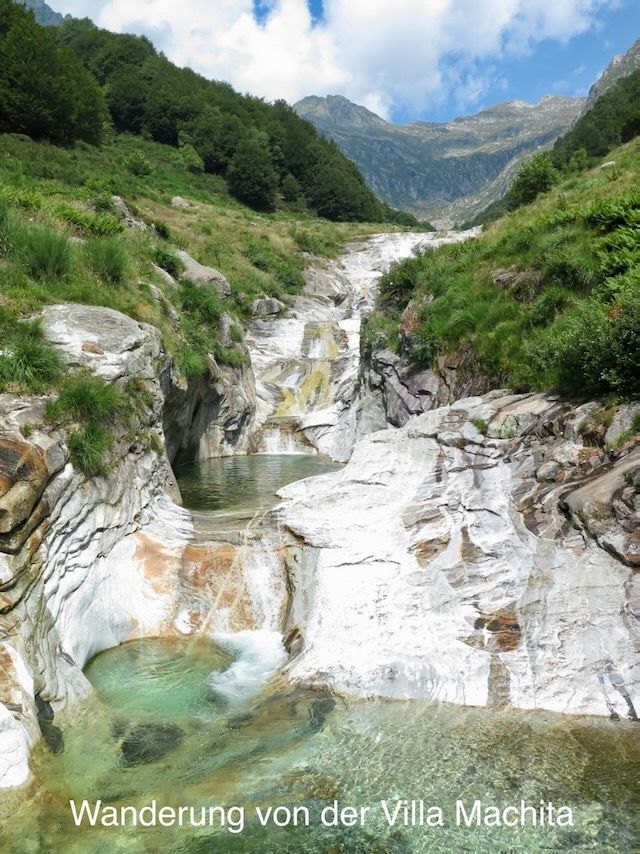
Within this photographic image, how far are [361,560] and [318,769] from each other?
331cm

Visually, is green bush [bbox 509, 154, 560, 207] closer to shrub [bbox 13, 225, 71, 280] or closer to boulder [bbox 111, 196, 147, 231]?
boulder [bbox 111, 196, 147, 231]

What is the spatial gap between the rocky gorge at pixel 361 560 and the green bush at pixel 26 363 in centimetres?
34

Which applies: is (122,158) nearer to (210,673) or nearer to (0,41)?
(0,41)

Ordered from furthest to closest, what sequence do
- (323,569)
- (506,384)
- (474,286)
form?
(474,286)
(506,384)
(323,569)

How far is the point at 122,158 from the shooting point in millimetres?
51938

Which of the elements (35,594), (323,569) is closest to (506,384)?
(323,569)

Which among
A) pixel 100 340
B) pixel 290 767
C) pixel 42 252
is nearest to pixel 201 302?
pixel 42 252

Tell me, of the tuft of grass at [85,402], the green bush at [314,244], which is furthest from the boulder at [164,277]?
the green bush at [314,244]

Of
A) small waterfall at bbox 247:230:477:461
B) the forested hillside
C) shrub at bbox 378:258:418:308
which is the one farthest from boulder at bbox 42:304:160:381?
the forested hillside

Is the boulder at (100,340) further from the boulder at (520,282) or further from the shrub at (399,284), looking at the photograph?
the shrub at (399,284)

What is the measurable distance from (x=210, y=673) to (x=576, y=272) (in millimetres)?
11376

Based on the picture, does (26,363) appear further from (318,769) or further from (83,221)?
(83,221)

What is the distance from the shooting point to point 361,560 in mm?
8508

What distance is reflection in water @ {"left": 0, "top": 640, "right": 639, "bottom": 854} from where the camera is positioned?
188 inches
